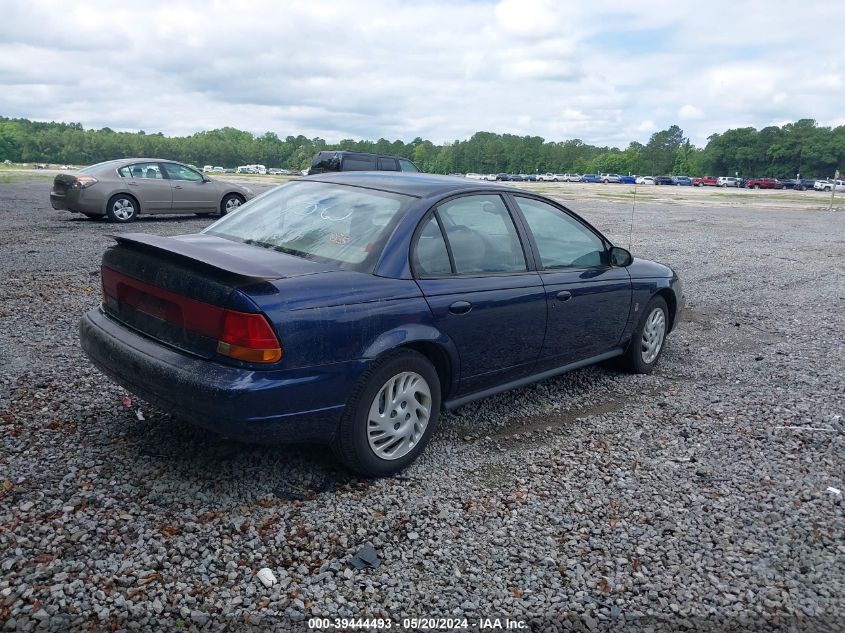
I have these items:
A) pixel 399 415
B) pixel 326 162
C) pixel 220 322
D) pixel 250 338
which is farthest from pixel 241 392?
pixel 326 162

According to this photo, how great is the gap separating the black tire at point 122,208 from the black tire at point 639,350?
41.0 ft

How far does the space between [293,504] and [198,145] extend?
156 metres

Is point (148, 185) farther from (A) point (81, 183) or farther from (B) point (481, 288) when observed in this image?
(B) point (481, 288)

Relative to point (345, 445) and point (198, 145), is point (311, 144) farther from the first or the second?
point (345, 445)

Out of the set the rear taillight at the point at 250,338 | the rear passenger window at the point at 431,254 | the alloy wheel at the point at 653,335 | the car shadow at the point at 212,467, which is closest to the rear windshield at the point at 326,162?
the alloy wheel at the point at 653,335

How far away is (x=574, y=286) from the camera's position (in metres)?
4.88

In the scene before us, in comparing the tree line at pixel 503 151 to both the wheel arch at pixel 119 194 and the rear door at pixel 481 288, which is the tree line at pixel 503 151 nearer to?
the wheel arch at pixel 119 194

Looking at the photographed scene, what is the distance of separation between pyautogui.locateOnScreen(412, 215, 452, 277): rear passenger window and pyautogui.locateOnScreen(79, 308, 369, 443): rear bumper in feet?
2.41

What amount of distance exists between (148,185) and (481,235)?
1288 cm

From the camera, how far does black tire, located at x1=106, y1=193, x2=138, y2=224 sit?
14836 mm

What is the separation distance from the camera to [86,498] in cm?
335

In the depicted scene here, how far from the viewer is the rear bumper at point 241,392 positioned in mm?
3217

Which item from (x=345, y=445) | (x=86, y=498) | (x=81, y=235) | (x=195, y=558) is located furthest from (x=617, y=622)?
(x=81, y=235)

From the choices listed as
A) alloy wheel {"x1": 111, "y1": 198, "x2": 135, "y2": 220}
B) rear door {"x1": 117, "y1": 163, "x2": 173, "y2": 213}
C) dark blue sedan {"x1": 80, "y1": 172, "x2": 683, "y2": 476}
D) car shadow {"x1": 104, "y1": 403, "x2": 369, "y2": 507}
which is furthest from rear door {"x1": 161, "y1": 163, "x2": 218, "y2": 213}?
car shadow {"x1": 104, "y1": 403, "x2": 369, "y2": 507}
